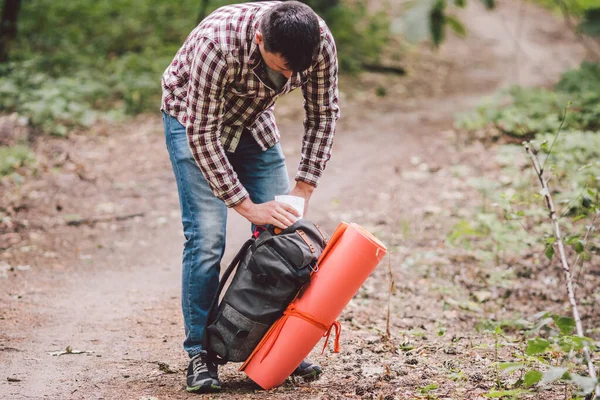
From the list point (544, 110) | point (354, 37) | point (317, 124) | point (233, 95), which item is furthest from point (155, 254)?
point (354, 37)

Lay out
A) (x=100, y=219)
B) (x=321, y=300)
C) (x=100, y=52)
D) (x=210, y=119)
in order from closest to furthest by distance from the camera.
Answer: (x=210, y=119)
(x=321, y=300)
(x=100, y=219)
(x=100, y=52)

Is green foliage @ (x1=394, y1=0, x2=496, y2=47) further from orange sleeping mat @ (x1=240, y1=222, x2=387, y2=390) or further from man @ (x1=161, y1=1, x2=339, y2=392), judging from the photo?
orange sleeping mat @ (x1=240, y1=222, x2=387, y2=390)

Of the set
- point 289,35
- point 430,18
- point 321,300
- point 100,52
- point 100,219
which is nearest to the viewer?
point 289,35

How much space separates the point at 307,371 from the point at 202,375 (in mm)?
543

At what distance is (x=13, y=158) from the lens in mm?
7613

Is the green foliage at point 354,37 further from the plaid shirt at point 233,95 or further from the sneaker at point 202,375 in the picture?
the sneaker at point 202,375

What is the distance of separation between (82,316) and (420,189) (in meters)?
4.37

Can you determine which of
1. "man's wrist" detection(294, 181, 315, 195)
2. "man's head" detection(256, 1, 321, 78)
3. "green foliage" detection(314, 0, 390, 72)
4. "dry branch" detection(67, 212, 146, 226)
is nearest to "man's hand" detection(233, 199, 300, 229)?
"man's wrist" detection(294, 181, 315, 195)

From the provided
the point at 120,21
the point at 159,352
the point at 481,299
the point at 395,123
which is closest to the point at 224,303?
the point at 159,352

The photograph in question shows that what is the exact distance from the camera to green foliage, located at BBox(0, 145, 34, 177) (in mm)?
7406

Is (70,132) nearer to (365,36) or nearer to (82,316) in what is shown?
(82,316)

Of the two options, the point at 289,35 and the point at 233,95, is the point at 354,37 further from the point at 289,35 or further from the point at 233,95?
the point at 289,35

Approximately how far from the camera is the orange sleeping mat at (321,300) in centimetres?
292

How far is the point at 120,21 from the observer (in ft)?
44.9
